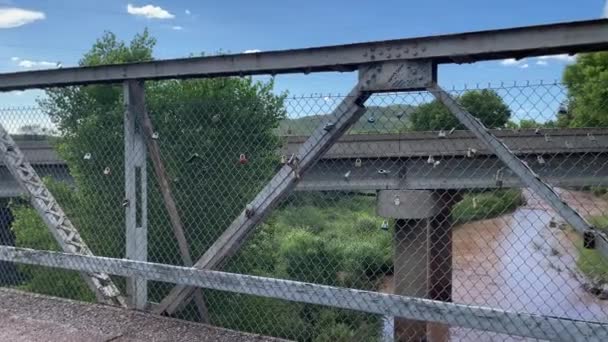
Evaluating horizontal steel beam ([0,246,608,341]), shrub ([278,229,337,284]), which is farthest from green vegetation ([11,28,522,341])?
shrub ([278,229,337,284])

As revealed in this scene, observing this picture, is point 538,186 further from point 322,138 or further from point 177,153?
point 177,153

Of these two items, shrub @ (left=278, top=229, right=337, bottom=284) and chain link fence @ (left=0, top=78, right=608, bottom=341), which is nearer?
chain link fence @ (left=0, top=78, right=608, bottom=341)

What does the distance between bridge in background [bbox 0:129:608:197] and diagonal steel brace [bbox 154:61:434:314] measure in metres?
2.33

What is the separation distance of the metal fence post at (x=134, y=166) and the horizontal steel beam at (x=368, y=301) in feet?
0.72

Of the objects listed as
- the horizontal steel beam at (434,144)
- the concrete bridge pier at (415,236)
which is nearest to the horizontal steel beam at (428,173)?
the horizontal steel beam at (434,144)

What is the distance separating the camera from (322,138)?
365cm

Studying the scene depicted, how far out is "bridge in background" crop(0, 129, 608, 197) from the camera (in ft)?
22.2

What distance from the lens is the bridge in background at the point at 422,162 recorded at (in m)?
6.78

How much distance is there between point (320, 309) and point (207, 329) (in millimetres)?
7130

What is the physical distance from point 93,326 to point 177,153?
2.17 metres

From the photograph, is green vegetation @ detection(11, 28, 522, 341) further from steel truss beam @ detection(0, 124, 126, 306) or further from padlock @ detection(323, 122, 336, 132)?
steel truss beam @ detection(0, 124, 126, 306)

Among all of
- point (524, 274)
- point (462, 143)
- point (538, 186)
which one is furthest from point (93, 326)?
point (524, 274)

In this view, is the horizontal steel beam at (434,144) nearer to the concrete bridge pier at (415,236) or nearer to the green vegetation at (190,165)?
the green vegetation at (190,165)

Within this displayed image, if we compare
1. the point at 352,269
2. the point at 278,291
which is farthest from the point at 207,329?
the point at 352,269
